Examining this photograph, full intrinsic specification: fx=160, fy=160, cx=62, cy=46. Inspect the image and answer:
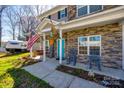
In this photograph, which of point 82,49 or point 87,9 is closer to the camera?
point 87,9

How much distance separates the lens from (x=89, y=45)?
11.7 metres

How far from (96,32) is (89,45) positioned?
1.22m

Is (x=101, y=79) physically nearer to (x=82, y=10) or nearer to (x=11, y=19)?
(x=82, y=10)

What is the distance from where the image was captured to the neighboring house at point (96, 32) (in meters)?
8.88

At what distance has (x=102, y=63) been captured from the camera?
10.7 m

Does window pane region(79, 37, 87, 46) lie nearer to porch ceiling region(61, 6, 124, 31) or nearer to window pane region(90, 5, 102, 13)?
porch ceiling region(61, 6, 124, 31)

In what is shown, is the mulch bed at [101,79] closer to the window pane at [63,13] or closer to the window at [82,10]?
the window at [82,10]

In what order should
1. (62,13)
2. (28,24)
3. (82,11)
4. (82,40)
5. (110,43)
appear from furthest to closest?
(28,24) → (62,13) → (82,11) → (82,40) → (110,43)

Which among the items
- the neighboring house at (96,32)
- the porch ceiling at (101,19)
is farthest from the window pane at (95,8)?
the porch ceiling at (101,19)

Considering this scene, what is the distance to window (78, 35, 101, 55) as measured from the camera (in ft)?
36.1

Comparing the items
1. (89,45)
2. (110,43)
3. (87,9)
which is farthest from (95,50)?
(87,9)

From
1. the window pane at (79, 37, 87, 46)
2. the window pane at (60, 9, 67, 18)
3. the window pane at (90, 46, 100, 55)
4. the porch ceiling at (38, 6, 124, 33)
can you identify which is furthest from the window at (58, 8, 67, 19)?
the window pane at (90, 46, 100, 55)

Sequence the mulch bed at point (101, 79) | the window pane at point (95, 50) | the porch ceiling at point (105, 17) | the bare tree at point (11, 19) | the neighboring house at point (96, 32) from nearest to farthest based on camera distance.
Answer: the mulch bed at point (101, 79) → the porch ceiling at point (105, 17) → the neighboring house at point (96, 32) → the window pane at point (95, 50) → the bare tree at point (11, 19)
